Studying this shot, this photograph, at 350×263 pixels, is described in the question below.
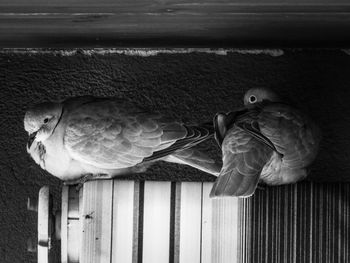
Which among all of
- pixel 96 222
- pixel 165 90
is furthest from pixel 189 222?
pixel 165 90

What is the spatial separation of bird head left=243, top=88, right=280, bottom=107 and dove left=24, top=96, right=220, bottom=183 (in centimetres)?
20

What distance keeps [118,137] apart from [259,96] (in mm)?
433

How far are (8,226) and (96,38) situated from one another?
0.65 meters

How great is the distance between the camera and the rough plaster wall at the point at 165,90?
2.38 m

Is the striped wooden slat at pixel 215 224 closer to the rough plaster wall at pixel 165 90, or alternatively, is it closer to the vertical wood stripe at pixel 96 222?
the vertical wood stripe at pixel 96 222

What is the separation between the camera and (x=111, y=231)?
1938 millimetres

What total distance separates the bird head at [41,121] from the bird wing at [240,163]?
1.65 feet

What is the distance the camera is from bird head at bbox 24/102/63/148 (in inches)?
83.4

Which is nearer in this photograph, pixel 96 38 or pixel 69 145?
pixel 69 145

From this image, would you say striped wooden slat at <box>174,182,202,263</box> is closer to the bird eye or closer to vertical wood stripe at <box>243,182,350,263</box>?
vertical wood stripe at <box>243,182,350,263</box>

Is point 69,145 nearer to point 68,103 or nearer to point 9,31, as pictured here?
Answer: point 68,103

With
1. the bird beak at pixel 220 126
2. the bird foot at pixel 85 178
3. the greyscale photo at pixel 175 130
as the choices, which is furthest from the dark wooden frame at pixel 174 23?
the bird foot at pixel 85 178

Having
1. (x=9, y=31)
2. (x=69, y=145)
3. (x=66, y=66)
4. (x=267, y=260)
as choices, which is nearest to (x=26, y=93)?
(x=66, y=66)

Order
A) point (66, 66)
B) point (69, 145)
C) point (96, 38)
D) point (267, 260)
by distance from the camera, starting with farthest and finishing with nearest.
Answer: point (66, 66), point (96, 38), point (69, 145), point (267, 260)
